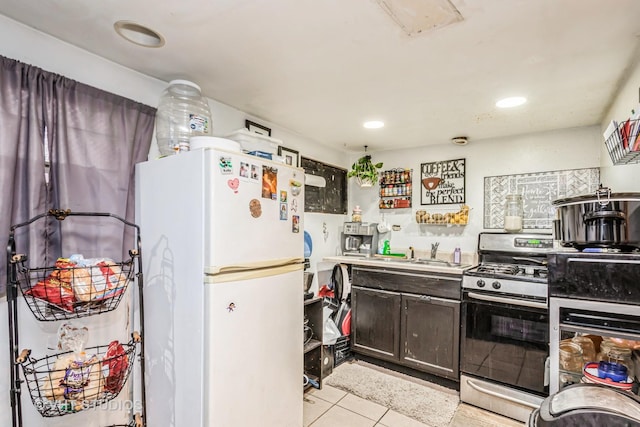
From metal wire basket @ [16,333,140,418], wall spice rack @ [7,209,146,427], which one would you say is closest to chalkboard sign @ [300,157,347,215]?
wall spice rack @ [7,209,146,427]

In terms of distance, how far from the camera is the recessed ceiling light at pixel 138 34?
4.59 feet

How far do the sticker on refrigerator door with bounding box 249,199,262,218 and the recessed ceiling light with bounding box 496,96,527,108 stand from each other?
5.82 feet

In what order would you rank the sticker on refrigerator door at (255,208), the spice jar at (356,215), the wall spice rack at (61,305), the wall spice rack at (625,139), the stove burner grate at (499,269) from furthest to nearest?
the spice jar at (356,215), the stove burner grate at (499,269), the sticker on refrigerator door at (255,208), the wall spice rack at (625,139), the wall spice rack at (61,305)

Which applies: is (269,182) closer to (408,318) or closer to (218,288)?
(218,288)

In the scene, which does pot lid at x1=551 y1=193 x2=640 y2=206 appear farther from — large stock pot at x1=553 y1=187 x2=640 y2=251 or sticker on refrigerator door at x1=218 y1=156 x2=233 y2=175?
sticker on refrigerator door at x1=218 y1=156 x2=233 y2=175

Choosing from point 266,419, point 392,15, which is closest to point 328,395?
point 266,419

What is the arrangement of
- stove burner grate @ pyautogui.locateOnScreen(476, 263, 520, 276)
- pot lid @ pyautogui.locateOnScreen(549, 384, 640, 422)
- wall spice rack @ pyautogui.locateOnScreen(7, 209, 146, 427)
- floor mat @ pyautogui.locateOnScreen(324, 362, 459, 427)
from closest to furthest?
pot lid @ pyautogui.locateOnScreen(549, 384, 640, 422) < wall spice rack @ pyautogui.locateOnScreen(7, 209, 146, 427) < floor mat @ pyautogui.locateOnScreen(324, 362, 459, 427) < stove burner grate @ pyautogui.locateOnScreen(476, 263, 520, 276)

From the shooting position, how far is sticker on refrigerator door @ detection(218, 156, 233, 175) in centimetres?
145

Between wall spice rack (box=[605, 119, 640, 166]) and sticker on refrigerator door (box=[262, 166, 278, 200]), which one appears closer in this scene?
wall spice rack (box=[605, 119, 640, 166])

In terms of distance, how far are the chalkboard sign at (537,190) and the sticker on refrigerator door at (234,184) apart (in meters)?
2.56

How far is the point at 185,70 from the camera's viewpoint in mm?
1789

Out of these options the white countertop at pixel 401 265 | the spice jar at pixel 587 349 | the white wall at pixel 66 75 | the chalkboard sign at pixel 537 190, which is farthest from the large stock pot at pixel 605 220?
the white wall at pixel 66 75

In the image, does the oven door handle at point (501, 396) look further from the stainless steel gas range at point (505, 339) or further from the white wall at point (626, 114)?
the white wall at point (626, 114)

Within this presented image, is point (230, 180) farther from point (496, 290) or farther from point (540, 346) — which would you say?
point (540, 346)
